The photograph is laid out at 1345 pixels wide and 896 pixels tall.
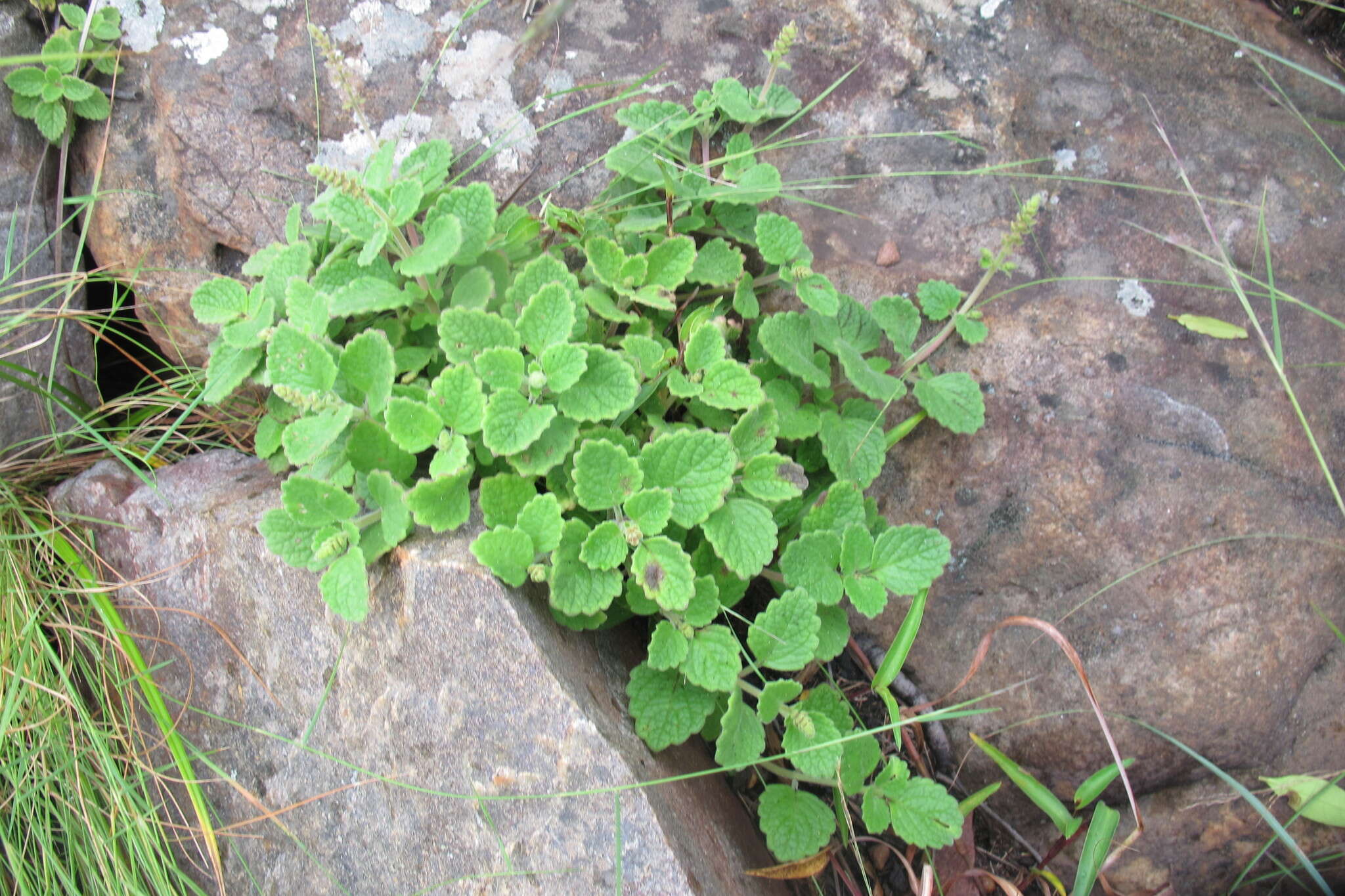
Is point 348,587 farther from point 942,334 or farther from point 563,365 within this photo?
point 942,334

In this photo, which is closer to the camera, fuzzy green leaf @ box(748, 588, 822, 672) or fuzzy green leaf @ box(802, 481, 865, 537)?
fuzzy green leaf @ box(748, 588, 822, 672)

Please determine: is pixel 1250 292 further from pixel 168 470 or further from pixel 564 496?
pixel 168 470

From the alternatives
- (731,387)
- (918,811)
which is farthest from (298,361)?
(918,811)

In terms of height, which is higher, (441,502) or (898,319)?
(898,319)

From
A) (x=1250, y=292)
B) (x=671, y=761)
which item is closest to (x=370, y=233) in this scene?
(x=671, y=761)

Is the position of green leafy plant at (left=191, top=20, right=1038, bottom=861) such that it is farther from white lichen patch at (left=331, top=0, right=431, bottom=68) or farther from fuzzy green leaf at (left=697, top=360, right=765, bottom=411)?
white lichen patch at (left=331, top=0, right=431, bottom=68)

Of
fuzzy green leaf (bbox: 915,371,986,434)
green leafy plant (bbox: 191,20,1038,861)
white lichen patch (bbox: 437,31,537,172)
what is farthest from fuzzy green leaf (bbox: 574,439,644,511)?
white lichen patch (bbox: 437,31,537,172)
